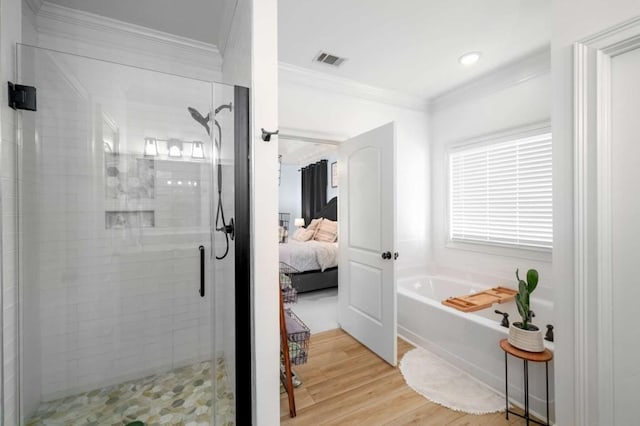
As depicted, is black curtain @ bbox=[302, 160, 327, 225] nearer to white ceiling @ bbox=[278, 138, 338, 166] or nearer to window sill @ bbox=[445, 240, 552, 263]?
white ceiling @ bbox=[278, 138, 338, 166]

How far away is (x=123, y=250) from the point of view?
178 centimetres

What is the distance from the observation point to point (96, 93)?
1.65 m

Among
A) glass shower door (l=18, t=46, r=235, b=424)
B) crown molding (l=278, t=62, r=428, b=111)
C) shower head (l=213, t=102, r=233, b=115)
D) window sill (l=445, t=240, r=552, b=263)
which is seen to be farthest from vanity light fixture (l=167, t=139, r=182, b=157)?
window sill (l=445, t=240, r=552, b=263)

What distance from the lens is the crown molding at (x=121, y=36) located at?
1774 millimetres

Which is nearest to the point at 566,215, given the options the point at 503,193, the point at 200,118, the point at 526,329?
the point at 526,329

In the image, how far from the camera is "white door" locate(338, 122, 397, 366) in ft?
7.45

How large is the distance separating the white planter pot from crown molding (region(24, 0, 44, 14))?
138 inches

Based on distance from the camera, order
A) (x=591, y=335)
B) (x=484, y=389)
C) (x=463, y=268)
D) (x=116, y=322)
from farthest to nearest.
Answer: (x=463, y=268)
(x=484, y=389)
(x=116, y=322)
(x=591, y=335)

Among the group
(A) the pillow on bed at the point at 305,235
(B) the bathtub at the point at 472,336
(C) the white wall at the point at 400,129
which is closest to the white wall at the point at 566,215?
(B) the bathtub at the point at 472,336

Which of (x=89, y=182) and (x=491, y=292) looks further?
(x=491, y=292)

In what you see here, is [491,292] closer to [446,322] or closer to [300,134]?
[446,322]

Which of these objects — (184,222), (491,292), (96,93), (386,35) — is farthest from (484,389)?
(96,93)

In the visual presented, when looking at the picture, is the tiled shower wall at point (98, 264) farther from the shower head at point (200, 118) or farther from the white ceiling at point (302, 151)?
the white ceiling at point (302, 151)

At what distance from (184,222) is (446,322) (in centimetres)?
220
